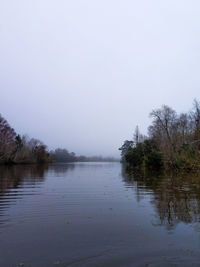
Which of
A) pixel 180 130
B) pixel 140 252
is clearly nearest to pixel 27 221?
pixel 140 252

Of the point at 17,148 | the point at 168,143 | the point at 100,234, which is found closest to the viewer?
the point at 100,234

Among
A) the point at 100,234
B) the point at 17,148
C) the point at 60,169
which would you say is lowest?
the point at 60,169

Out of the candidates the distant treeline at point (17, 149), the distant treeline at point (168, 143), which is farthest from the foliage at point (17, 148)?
the distant treeline at point (168, 143)

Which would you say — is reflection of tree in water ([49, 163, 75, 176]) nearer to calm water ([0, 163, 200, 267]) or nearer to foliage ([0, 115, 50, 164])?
foliage ([0, 115, 50, 164])

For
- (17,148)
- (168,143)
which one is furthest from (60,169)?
(17,148)

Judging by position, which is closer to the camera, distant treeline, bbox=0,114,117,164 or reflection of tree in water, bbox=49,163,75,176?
reflection of tree in water, bbox=49,163,75,176

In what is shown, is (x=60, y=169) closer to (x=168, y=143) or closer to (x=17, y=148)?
(x=168, y=143)

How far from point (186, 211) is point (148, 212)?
4.80 feet

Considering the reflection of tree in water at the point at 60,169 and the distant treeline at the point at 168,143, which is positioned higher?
the distant treeline at the point at 168,143

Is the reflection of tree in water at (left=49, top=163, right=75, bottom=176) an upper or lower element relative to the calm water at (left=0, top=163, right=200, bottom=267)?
lower

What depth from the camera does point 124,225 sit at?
20.5ft

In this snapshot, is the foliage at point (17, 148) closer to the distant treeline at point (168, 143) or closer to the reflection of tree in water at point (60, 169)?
the reflection of tree in water at point (60, 169)

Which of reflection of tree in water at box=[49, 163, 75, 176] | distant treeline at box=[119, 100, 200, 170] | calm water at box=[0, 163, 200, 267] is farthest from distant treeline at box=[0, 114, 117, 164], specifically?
calm water at box=[0, 163, 200, 267]

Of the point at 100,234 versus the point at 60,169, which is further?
the point at 60,169
